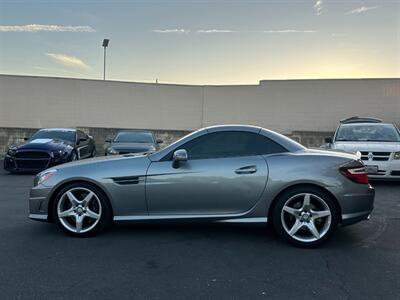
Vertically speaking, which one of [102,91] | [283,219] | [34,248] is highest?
[102,91]

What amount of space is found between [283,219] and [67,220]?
2.62 metres

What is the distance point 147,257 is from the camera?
174 inches

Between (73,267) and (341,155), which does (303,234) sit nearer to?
(341,155)

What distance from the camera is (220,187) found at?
16.0 feet

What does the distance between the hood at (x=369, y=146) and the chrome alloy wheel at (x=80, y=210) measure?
237 inches

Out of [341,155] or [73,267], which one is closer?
[73,267]

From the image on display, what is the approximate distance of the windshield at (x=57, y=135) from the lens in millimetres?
12812

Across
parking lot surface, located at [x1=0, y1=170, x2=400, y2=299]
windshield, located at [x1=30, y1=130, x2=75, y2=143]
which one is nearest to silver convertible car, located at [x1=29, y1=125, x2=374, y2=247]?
parking lot surface, located at [x1=0, y1=170, x2=400, y2=299]

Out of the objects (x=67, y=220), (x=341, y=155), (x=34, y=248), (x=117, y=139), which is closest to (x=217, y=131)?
(x=341, y=155)

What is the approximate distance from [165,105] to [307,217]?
1425 cm

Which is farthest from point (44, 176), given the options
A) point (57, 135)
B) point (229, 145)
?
point (57, 135)

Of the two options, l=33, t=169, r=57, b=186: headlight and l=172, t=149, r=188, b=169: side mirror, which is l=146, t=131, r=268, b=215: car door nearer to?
l=172, t=149, r=188, b=169: side mirror

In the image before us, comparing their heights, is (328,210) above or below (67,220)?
above

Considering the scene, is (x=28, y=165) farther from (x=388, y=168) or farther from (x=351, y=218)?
(x=351, y=218)
